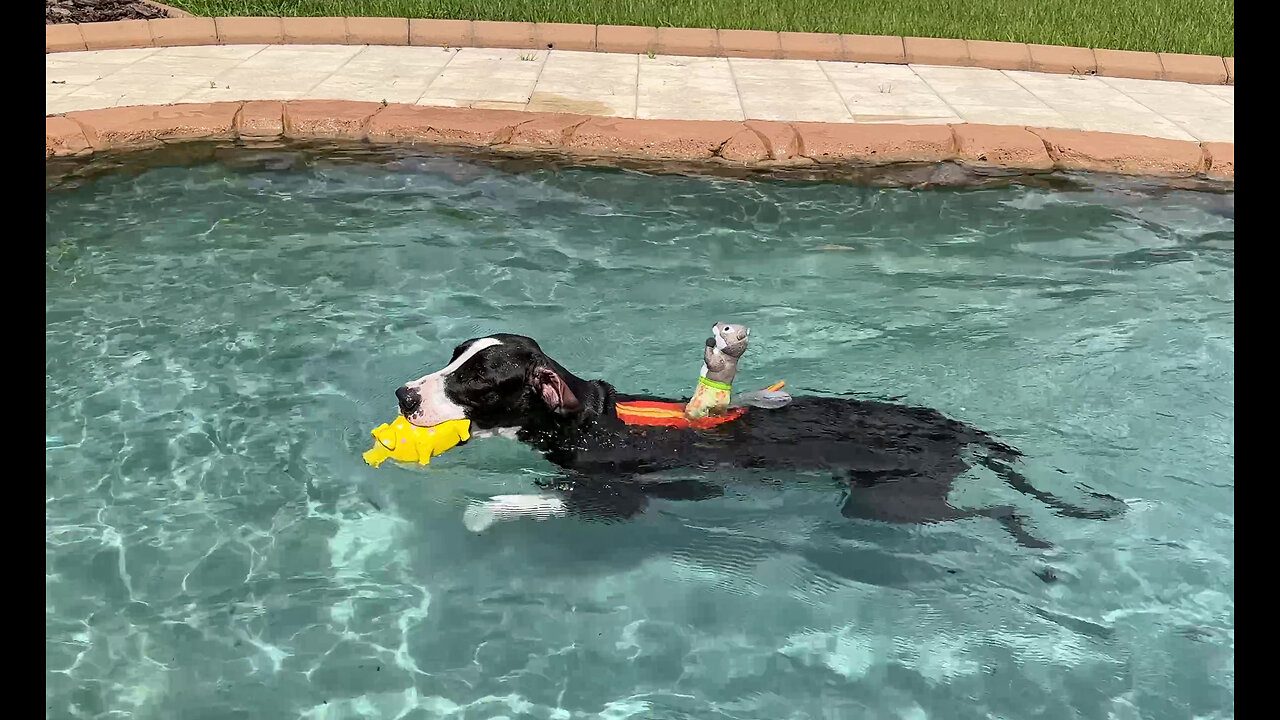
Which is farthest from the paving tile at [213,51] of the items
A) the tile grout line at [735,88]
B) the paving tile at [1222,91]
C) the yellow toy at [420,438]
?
the paving tile at [1222,91]

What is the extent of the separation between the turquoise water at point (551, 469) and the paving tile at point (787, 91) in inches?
47.7

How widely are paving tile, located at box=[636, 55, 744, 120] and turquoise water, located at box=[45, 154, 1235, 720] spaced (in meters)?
1.06

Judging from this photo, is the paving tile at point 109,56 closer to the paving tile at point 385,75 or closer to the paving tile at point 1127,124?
the paving tile at point 385,75

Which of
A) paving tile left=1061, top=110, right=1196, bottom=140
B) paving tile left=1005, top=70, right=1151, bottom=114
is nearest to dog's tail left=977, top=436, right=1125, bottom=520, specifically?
paving tile left=1061, top=110, right=1196, bottom=140

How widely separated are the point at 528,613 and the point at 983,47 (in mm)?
8910

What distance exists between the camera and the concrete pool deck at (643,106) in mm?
8555

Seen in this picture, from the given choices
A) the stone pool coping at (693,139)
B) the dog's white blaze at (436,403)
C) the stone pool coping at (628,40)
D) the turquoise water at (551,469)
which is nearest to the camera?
the turquoise water at (551,469)

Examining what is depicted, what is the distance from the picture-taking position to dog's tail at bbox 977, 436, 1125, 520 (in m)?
4.92

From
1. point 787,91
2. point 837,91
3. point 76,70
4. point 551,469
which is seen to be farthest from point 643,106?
point 76,70

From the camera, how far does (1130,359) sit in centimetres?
653

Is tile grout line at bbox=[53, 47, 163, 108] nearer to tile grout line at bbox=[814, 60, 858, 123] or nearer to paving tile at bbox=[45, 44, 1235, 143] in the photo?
paving tile at bbox=[45, 44, 1235, 143]

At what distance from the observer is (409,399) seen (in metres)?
4.48

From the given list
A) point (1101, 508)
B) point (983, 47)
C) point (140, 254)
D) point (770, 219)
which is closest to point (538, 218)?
point (770, 219)
